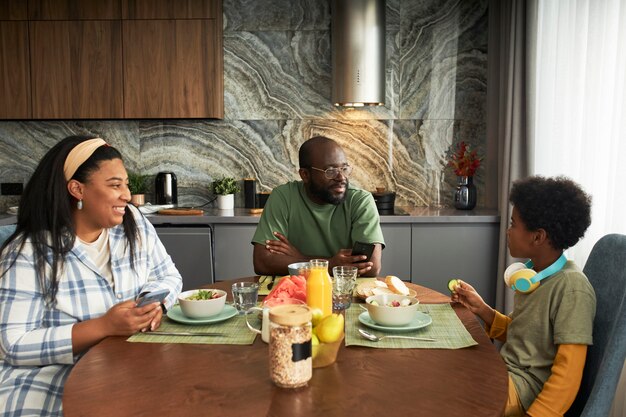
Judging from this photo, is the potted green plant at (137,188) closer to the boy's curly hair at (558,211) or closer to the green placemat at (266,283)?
the green placemat at (266,283)

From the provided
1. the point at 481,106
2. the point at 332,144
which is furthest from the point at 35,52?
the point at 481,106

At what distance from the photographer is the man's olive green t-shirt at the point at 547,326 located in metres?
1.46

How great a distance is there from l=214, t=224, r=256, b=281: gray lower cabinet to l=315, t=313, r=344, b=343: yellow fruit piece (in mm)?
2186

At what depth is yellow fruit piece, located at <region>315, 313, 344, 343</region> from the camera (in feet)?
4.19

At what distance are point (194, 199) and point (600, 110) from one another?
248 cm

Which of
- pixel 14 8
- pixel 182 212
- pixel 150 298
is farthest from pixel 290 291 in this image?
pixel 14 8

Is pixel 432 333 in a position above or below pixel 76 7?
below

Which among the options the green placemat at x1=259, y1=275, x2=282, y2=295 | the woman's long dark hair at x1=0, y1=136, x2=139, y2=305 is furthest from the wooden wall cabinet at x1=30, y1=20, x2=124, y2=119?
the woman's long dark hair at x1=0, y1=136, x2=139, y2=305

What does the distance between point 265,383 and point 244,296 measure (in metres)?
0.48

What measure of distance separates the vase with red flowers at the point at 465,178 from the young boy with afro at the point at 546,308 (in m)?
1.85

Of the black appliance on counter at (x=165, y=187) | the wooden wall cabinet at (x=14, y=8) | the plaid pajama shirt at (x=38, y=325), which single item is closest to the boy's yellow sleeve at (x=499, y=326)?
the plaid pajama shirt at (x=38, y=325)

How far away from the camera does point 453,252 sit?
3.42m

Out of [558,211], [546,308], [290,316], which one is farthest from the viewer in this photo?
[558,211]

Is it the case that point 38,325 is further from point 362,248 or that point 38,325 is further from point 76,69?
point 76,69
